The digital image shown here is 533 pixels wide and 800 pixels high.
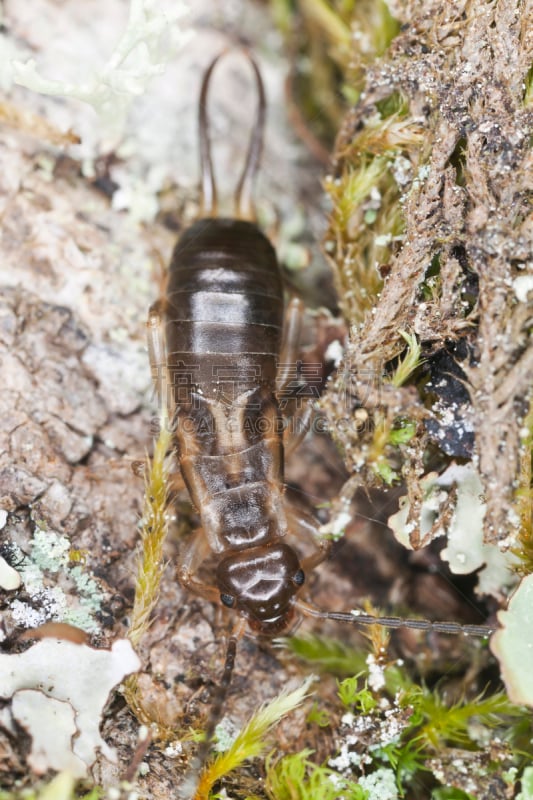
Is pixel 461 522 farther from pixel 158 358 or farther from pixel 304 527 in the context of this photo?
pixel 158 358

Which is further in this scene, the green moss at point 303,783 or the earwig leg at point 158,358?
the earwig leg at point 158,358

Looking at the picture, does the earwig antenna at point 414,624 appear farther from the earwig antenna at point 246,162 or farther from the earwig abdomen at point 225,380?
the earwig antenna at point 246,162

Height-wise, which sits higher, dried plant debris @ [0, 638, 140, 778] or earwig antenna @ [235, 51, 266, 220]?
earwig antenna @ [235, 51, 266, 220]

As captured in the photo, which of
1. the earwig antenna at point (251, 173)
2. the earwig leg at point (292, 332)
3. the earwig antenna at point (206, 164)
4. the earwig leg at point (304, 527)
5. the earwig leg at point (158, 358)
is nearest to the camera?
the earwig leg at point (304, 527)

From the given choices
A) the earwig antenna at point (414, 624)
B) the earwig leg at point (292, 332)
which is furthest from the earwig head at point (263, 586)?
the earwig leg at point (292, 332)

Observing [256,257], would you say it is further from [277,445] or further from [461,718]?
[461,718]

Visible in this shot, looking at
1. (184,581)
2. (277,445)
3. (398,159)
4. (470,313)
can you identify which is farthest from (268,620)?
(398,159)

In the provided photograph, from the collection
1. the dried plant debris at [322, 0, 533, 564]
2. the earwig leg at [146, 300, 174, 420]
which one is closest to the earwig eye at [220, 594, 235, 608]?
the dried plant debris at [322, 0, 533, 564]

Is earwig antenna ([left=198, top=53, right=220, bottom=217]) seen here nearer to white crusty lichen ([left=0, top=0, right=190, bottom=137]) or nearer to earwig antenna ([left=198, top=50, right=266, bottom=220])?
earwig antenna ([left=198, top=50, right=266, bottom=220])
